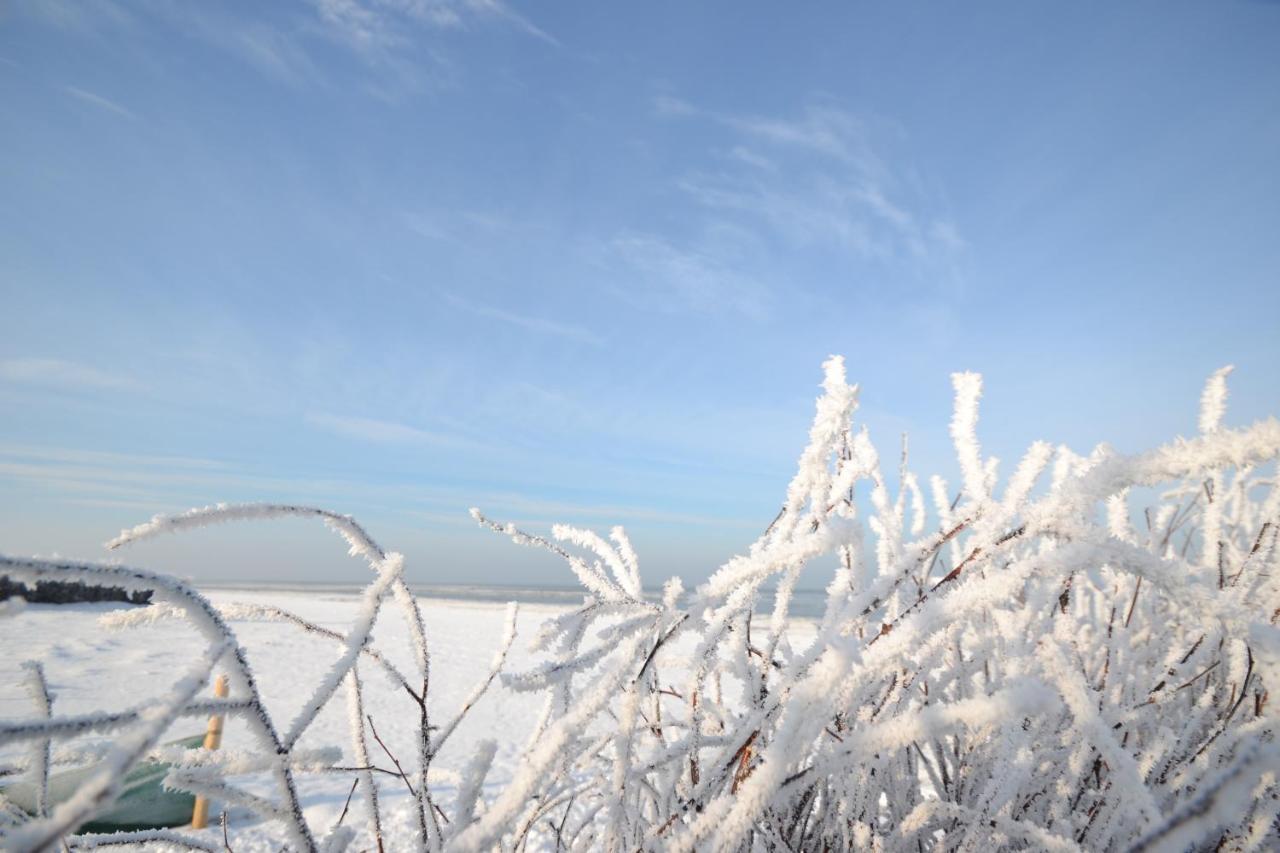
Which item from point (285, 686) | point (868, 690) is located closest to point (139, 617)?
point (868, 690)

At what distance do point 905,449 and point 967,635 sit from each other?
1.42 feet

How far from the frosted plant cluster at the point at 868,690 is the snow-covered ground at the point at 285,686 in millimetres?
2972

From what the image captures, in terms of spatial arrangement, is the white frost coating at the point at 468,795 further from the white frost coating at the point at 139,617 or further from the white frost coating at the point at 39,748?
the white frost coating at the point at 39,748

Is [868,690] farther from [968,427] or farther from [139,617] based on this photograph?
[139,617]

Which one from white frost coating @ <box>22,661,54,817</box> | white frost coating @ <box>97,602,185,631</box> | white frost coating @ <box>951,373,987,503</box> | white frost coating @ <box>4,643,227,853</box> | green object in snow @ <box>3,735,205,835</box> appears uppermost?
white frost coating @ <box>951,373,987,503</box>

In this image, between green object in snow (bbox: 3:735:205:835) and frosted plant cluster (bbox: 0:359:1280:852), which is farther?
green object in snow (bbox: 3:735:205:835)

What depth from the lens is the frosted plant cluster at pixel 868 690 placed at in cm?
55

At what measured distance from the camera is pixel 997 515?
2.48ft

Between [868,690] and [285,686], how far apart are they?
31.8 feet

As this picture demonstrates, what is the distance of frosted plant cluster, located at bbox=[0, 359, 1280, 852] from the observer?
55cm

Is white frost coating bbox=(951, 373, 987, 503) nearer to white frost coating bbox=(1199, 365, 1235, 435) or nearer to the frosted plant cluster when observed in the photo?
the frosted plant cluster

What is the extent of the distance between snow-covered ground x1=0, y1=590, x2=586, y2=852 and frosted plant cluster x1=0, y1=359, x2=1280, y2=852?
297 cm

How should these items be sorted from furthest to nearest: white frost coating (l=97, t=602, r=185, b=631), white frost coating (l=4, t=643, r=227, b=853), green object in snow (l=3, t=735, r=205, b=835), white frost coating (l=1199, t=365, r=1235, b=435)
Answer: green object in snow (l=3, t=735, r=205, b=835), white frost coating (l=1199, t=365, r=1235, b=435), white frost coating (l=97, t=602, r=185, b=631), white frost coating (l=4, t=643, r=227, b=853)

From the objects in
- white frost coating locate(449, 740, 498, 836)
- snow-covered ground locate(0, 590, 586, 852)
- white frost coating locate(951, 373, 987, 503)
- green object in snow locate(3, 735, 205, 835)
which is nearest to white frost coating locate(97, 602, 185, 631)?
white frost coating locate(449, 740, 498, 836)
